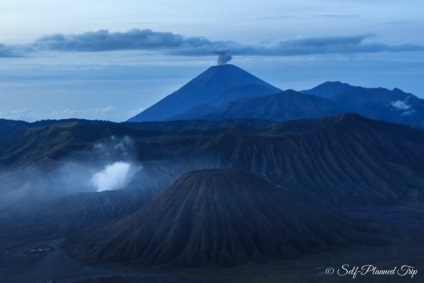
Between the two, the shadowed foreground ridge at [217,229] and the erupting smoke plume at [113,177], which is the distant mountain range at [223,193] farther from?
the erupting smoke plume at [113,177]

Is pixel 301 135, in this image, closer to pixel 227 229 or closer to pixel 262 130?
pixel 262 130

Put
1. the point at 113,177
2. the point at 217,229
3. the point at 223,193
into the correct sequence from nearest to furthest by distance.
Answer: the point at 217,229
the point at 223,193
the point at 113,177

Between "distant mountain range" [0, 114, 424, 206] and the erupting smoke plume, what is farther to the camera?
"distant mountain range" [0, 114, 424, 206]

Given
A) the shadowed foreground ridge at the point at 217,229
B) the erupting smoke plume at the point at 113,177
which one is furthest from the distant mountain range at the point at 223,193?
the erupting smoke plume at the point at 113,177

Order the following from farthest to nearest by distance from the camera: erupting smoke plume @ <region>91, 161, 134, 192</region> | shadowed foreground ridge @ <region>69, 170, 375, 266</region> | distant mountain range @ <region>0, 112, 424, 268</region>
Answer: erupting smoke plume @ <region>91, 161, 134, 192</region> < distant mountain range @ <region>0, 112, 424, 268</region> < shadowed foreground ridge @ <region>69, 170, 375, 266</region>

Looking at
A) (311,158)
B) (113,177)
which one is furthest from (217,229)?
(311,158)

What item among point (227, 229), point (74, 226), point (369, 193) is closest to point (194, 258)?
point (227, 229)

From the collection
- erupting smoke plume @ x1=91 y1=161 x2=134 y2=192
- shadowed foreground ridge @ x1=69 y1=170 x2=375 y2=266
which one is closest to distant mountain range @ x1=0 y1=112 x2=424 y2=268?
shadowed foreground ridge @ x1=69 y1=170 x2=375 y2=266

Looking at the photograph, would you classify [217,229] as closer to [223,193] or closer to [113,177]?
[223,193]

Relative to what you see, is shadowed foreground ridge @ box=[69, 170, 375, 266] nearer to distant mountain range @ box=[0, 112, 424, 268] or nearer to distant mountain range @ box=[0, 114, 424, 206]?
distant mountain range @ box=[0, 112, 424, 268]
